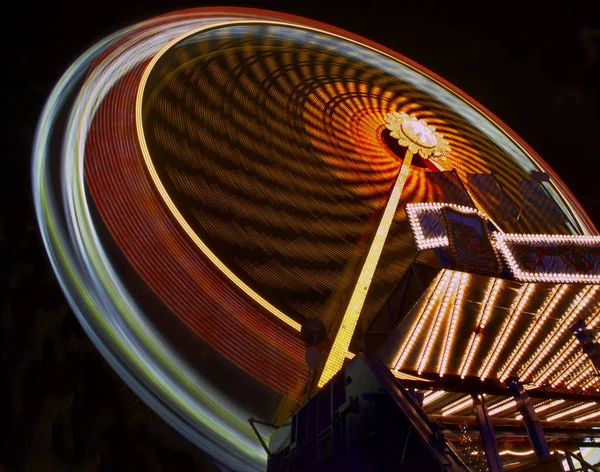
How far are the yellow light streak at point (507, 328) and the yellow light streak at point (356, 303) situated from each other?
2.08m

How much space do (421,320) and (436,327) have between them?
0.35m

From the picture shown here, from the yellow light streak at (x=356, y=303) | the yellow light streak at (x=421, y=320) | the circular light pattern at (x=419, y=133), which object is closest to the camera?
the yellow light streak at (x=421, y=320)

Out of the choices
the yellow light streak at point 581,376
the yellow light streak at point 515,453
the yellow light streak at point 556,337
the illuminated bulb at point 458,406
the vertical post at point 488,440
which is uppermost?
the yellow light streak at point 556,337

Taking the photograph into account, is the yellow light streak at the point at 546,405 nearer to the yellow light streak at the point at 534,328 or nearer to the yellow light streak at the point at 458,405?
the yellow light streak at the point at 458,405

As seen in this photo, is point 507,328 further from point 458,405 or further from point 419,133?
point 419,133

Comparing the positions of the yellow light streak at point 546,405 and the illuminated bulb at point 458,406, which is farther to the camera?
the yellow light streak at point 546,405

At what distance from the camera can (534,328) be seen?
237 inches

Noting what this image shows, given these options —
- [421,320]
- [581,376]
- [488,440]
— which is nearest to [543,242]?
[421,320]

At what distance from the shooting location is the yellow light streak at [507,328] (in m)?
5.32

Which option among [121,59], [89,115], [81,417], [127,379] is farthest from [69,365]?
[121,59]

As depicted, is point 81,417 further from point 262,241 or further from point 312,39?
point 312,39

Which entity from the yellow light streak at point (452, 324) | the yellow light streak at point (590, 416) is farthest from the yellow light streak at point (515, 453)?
the yellow light streak at point (452, 324)

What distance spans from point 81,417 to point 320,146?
8948 mm

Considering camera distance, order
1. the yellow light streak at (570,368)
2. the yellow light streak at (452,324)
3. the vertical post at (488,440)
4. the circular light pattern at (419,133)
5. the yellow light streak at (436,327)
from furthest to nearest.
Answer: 1. the circular light pattern at (419,133)
2. the yellow light streak at (570,368)
3. the vertical post at (488,440)
4. the yellow light streak at (436,327)
5. the yellow light streak at (452,324)
